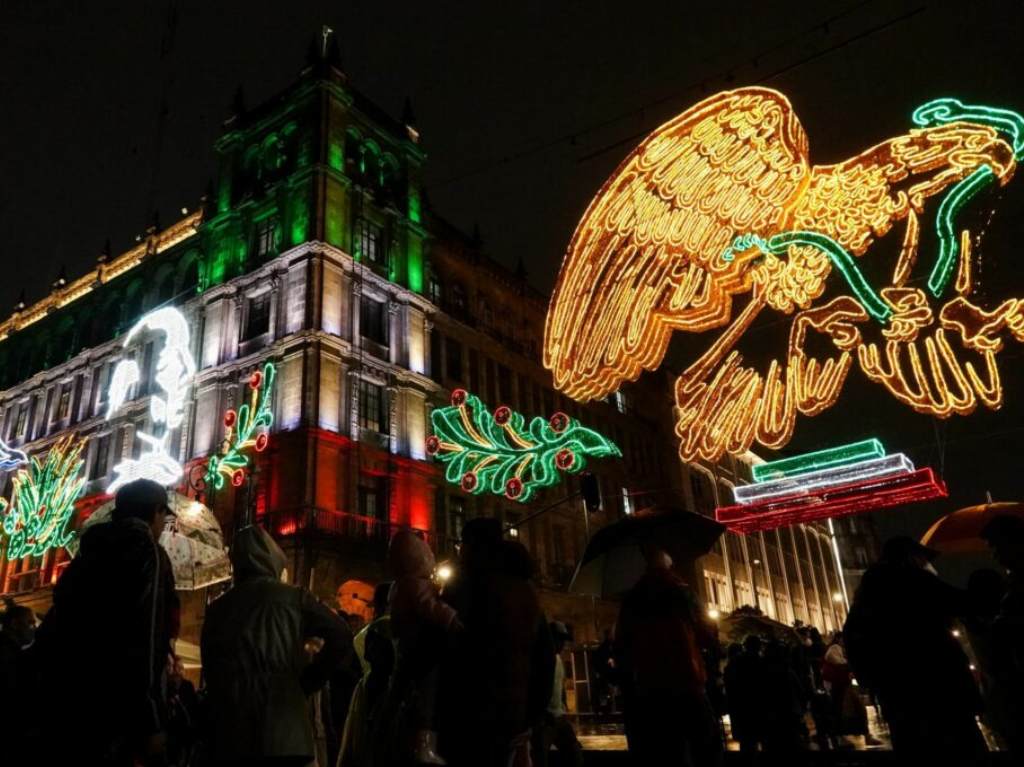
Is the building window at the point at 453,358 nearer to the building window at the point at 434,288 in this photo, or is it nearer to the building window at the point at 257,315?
the building window at the point at 434,288

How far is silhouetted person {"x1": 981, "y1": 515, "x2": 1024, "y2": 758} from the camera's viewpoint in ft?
12.9

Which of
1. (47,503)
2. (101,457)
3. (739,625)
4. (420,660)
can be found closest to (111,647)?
(420,660)

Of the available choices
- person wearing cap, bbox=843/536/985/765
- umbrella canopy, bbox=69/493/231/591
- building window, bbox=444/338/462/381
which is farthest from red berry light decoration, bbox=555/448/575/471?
person wearing cap, bbox=843/536/985/765

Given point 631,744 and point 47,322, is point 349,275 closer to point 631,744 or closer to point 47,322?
point 47,322

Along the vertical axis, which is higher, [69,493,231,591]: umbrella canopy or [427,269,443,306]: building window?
[427,269,443,306]: building window

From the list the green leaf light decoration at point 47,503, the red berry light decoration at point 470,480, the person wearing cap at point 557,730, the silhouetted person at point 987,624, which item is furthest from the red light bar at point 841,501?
the green leaf light decoration at point 47,503

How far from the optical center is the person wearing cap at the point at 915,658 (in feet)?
12.8

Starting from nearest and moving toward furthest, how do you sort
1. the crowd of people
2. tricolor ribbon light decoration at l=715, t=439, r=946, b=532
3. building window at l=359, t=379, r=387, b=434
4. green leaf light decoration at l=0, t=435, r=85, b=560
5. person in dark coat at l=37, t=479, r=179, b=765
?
person in dark coat at l=37, t=479, r=179, b=765 → the crowd of people → tricolor ribbon light decoration at l=715, t=439, r=946, b=532 → building window at l=359, t=379, r=387, b=434 → green leaf light decoration at l=0, t=435, r=85, b=560

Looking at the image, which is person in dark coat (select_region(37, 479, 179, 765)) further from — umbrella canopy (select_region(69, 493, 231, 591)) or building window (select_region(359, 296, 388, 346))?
building window (select_region(359, 296, 388, 346))

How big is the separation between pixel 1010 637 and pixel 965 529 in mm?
7692

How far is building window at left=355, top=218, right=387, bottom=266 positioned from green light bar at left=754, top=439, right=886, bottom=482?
17.5 metres

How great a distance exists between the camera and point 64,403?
34094mm

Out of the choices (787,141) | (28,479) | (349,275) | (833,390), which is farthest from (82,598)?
(28,479)

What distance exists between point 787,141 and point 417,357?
61.4 feet
